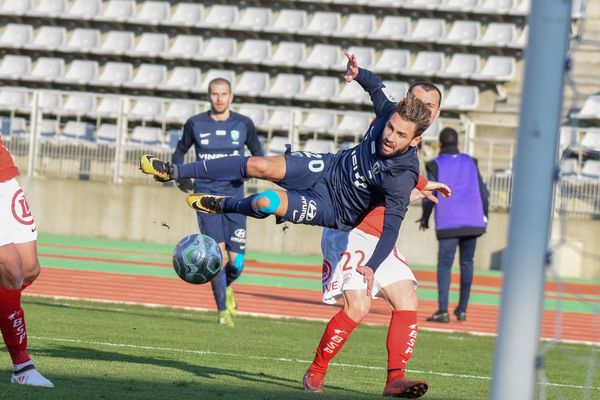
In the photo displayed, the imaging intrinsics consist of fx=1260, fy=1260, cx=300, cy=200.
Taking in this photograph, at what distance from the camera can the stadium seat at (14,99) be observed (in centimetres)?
2442

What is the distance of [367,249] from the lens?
298 inches

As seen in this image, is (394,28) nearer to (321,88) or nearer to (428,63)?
(428,63)

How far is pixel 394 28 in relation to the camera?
2770 cm

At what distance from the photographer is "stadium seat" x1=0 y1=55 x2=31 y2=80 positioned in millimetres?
29109

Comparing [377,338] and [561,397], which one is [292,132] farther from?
[561,397]

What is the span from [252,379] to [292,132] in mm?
15683

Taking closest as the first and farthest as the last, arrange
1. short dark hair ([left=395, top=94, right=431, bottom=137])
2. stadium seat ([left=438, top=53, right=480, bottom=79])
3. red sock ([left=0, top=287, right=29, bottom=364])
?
red sock ([left=0, top=287, right=29, bottom=364]) → short dark hair ([left=395, top=94, right=431, bottom=137]) → stadium seat ([left=438, top=53, right=480, bottom=79])

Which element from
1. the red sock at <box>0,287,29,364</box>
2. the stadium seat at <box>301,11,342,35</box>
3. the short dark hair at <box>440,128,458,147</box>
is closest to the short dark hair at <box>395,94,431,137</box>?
the red sock at <box>0,287,29,364</box>

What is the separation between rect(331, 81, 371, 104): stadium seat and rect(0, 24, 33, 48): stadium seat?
7804 mm

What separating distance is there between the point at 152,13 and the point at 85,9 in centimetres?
160

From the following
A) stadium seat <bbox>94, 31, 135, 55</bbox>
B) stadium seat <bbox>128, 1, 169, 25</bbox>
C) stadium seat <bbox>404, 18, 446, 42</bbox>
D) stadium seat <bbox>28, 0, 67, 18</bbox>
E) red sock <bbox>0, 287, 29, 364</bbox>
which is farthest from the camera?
stadium seat <bbox>28, 0, 67, 18</bbox>

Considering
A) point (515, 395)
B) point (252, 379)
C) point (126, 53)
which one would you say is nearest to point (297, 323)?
point (252, 379)

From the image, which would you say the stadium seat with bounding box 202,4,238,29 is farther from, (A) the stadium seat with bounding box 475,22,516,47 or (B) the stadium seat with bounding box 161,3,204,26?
(A) the stadium seat with bounding box 475,22,516,47

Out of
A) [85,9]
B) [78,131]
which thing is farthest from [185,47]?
[78,131]
